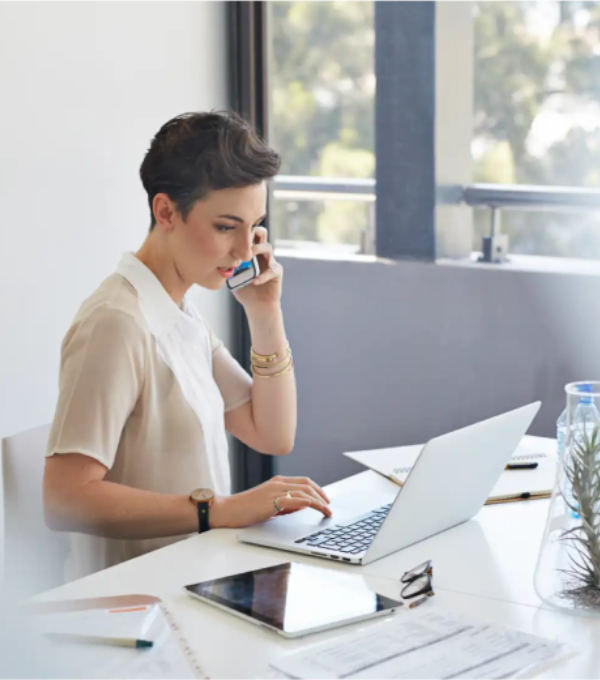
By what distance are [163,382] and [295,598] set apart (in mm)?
576

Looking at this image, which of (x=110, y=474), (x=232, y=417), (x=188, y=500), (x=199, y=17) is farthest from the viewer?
(x=199, y=17)

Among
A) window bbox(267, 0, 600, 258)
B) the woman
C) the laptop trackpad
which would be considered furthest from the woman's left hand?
window bbox(267, 0, 600, 258)

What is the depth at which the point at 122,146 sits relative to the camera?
2.61m

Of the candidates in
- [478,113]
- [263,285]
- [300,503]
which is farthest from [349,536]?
[478,113]

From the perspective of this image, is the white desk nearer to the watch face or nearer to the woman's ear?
the watch face

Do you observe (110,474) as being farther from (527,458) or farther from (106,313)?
(527,458)

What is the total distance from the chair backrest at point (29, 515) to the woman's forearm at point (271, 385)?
0.45m

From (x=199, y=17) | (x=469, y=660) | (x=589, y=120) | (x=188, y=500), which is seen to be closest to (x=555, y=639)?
(x=469, y=660)

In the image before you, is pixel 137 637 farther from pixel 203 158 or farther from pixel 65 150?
pixel 65 150

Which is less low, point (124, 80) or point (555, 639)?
point (124, 80)

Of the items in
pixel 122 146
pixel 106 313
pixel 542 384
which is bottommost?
pixel 542 384

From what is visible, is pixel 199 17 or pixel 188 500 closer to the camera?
pixel 188 500

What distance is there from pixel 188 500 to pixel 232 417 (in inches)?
19.4

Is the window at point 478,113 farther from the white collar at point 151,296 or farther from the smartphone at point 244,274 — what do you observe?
the white collar at point 151,296
